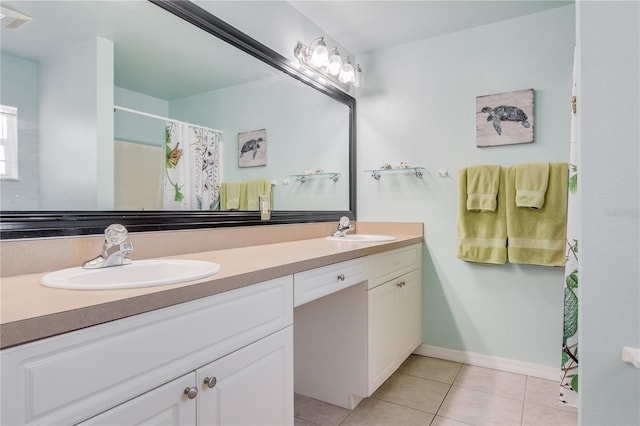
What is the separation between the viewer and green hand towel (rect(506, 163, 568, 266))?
207 cm

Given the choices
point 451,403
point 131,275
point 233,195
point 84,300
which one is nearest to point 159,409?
point 84,300

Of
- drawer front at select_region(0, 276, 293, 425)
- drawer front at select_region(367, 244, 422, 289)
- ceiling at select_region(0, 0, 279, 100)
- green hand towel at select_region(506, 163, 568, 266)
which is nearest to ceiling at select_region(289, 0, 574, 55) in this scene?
ceiling at select_region(0, 0, 279, 100)

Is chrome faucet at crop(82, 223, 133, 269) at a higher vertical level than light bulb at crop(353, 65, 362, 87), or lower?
lower

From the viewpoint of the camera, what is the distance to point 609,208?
860mm

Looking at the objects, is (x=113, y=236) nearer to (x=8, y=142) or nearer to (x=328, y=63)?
(x=8, y=142)

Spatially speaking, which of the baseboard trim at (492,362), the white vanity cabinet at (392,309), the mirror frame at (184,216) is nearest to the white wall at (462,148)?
the baseboard trim at (492,362)

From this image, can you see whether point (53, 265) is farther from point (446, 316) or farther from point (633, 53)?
point (446, 316)

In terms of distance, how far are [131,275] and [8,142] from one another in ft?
1.62

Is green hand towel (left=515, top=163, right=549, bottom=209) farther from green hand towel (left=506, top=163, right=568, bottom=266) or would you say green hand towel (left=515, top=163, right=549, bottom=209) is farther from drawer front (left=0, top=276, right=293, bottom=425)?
drawer front (left=0, top=276, right=293, bottom=425)

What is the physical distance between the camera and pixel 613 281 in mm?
860

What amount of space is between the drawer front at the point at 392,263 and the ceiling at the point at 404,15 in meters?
1.44

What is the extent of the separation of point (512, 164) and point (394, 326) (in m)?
1.24

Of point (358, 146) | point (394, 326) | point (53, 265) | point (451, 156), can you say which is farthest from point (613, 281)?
point (358, 146)

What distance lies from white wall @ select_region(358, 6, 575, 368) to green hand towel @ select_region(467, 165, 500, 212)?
4.7 inches
